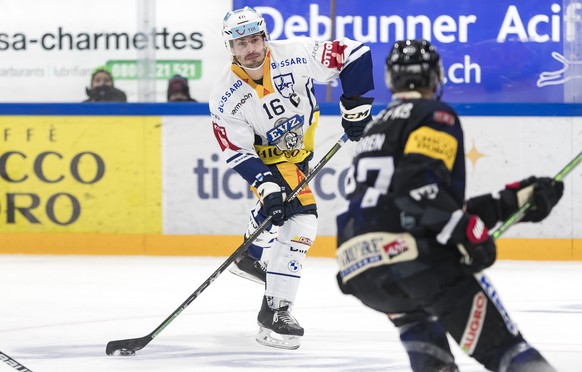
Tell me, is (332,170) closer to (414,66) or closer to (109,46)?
(109,46)

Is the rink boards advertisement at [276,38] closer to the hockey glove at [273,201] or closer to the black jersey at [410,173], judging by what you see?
the hockey glove at [273,201]

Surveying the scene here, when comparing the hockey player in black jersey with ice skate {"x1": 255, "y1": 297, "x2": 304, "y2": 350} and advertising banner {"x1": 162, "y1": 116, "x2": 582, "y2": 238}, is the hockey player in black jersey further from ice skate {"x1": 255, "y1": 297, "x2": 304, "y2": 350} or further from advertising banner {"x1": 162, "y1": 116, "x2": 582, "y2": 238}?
advertising banner {"x1": 162, "y1": 116, "x2": 582, "y2": 238}

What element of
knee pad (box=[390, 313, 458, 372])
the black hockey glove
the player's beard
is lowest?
knee pad (box=[390, 313, 458, 372])

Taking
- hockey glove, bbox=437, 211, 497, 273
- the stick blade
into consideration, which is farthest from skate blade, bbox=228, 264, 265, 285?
hockey glove, bbox=437, 211, 497, 273

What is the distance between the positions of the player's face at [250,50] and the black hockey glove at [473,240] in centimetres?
196

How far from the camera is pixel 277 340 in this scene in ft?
15.0

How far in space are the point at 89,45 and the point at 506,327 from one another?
17.2ft

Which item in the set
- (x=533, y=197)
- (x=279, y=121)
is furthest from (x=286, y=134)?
(x=533, y=197)

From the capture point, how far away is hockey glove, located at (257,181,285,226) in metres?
4.51

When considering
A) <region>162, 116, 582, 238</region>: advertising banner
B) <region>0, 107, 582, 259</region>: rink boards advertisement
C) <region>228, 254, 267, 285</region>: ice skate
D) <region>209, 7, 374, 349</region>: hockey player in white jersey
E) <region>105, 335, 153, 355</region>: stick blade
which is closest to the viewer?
<region>105, 335, 153, 355</region>: stick blade

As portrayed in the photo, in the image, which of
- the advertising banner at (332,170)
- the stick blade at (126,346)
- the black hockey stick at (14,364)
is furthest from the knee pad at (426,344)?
the advertising banner at (332,170)

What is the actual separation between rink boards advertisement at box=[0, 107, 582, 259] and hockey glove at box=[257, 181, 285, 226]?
8.81ft

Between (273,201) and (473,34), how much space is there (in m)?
3.28

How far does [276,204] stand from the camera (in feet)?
14.8
